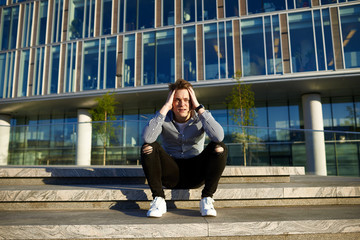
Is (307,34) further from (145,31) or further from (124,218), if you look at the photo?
(124,218)

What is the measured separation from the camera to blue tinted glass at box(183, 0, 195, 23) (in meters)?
15.6

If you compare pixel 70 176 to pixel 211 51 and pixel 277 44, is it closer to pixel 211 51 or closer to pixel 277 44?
pixel 211 51

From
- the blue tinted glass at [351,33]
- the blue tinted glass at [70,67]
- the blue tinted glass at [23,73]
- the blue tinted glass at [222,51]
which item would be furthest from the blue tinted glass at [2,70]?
the blue tinted glass at [351,33]

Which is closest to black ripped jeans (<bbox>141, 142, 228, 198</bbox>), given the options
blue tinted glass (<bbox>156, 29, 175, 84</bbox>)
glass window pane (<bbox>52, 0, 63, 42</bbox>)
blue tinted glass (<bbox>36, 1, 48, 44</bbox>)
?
blue tinted glass (<bbox>156, 29, 175, 84</bbox>)

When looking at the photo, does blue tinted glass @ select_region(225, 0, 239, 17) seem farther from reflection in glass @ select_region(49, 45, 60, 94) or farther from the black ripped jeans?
the black ripped jeans

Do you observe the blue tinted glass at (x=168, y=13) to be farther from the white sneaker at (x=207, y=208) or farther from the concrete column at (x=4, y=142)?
the white sneaker at (x=207, y=208)

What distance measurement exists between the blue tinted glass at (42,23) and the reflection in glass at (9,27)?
1915 millimetres

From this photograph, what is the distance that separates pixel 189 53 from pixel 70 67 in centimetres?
786

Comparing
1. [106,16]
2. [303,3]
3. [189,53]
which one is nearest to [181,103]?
[189,53]

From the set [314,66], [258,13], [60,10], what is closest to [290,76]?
[314,66]

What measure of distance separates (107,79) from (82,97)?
1.92 metres

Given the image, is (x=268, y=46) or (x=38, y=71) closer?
(x=268, y=46)

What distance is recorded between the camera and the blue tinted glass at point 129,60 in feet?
51.1

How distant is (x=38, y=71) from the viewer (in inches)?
688
